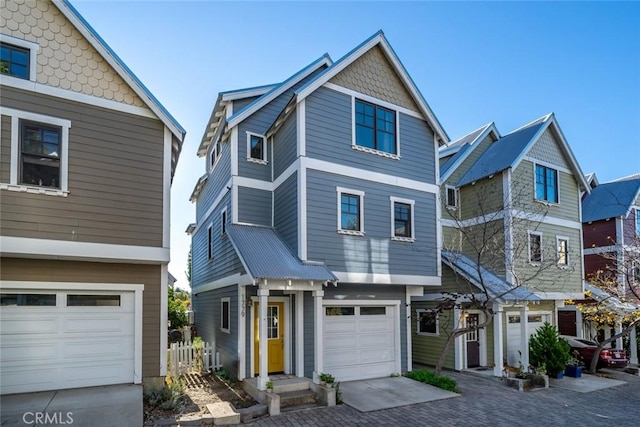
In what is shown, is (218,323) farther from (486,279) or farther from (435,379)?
(486,279)

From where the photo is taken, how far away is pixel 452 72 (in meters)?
13.6

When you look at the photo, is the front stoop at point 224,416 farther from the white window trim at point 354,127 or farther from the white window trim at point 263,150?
the white window trim at point 354,127

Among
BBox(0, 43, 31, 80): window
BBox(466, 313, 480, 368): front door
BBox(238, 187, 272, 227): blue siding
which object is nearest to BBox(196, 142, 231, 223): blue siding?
BBox(238, 187, 272, 227): blue siding

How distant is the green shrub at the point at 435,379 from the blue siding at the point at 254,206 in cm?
640

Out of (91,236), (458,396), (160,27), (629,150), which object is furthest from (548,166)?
(91,236)

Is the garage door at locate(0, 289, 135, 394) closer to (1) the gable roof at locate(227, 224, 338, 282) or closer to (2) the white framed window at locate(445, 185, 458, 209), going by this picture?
(1) the gable roof at locate(227, 224, 338, 282)

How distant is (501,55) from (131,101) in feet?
36.3

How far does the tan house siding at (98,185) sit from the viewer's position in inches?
340

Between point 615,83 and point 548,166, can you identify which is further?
point 548,166

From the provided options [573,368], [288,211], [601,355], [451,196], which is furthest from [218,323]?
[601,355]

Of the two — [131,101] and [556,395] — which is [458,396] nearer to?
[556,395]

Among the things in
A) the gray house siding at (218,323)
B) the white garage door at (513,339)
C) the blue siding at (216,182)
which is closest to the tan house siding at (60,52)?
the blue siding at (216,182)

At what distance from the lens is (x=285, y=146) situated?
499 inches

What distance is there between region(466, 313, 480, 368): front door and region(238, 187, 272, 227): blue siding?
8.56 metres
